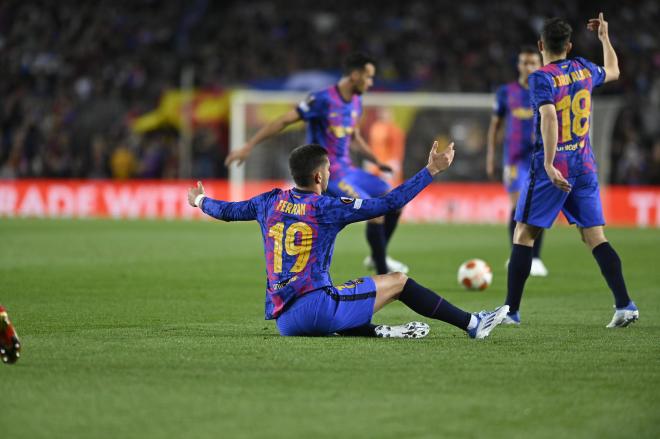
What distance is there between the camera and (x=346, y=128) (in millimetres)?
11492

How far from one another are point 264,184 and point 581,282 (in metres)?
13.2

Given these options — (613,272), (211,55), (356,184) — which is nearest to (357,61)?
(356,184)

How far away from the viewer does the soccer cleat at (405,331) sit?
283 inches

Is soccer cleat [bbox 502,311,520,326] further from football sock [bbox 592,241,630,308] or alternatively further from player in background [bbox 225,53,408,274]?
player in background [bbox 225,53,408,274]

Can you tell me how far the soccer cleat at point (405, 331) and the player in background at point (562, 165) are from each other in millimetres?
1137

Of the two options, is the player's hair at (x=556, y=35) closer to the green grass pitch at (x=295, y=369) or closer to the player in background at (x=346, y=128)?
the green grass pitch at (x=295, y=369)

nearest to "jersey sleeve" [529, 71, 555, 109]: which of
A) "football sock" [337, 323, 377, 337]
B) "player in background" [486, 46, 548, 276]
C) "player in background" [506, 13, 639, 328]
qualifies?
"player in background" [506, 13, 639, 328]

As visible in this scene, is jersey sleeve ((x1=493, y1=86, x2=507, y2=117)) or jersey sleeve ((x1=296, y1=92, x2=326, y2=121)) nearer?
jersey sleeve ((x1=296, y1=92, x2=326, y2=121))

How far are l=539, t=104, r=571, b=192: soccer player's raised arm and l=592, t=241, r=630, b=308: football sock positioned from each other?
69 centimetres

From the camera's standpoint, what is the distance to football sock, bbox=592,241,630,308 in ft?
26.0

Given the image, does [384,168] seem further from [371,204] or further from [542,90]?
[371,204]

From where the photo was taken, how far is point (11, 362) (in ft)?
19.3

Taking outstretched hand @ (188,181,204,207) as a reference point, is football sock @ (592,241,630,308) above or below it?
below

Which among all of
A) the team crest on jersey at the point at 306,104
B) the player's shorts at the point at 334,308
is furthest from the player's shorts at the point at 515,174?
the player's shorts at the point at 334,308
